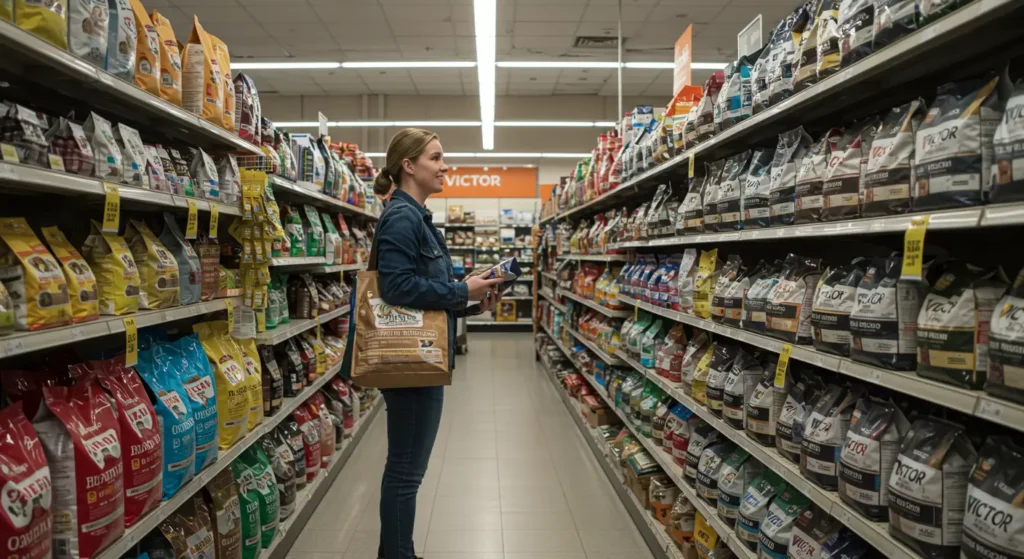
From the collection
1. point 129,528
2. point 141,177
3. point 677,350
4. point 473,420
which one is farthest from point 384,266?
point 473,420

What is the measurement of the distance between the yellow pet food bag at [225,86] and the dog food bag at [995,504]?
249 cm

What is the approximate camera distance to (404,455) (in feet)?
7.30

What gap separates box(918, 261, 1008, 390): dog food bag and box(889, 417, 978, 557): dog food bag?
0.15 metres

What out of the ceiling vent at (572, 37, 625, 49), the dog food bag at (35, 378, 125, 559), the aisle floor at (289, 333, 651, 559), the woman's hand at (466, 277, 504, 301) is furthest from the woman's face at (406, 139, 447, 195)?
the ceiling vent at (572, 37, 625, 49)

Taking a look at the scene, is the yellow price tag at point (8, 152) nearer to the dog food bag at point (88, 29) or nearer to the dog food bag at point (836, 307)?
the dog food bag at point (88, 29)

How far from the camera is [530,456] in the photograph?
14.6 feet

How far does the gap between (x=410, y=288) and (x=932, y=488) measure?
1.52 m

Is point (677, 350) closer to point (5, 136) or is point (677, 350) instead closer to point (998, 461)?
→ point (998, 461)

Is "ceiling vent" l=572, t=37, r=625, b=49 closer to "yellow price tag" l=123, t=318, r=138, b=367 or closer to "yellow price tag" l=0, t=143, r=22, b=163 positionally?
"yellow price tag" l=123, t=318, r=138, b=367

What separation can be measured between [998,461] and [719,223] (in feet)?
4.40

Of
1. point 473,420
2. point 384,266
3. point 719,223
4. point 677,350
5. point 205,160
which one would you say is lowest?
point 473,420

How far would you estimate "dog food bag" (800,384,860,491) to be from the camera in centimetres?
164

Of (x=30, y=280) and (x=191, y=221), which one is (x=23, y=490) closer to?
(x=30, y=280)

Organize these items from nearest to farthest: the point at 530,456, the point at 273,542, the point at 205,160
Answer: the point at 205,160 < the point at 273,542 < the point at 530,456
